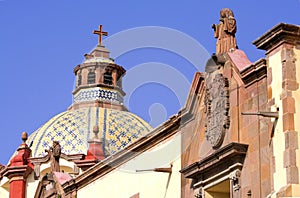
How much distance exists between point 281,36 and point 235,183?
3398mm

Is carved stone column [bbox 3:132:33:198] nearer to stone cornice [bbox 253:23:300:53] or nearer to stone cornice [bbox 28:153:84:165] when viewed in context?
stone cornice [bbox 28:153:84:165]

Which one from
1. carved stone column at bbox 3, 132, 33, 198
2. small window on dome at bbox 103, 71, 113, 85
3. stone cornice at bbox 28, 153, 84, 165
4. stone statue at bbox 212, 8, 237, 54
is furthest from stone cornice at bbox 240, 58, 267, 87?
small window on dome at bbox 103, 71, 113, 85

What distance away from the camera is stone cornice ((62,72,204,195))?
22.8m

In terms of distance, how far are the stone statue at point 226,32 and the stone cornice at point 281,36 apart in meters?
Result: 2.12

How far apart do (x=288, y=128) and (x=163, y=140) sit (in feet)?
22.3

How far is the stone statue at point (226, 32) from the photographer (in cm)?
2134

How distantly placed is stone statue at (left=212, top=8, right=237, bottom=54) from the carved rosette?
64 cm

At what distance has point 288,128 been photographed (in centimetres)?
1836

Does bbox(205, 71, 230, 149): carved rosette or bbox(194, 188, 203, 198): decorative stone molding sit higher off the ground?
bbox(205, 71, 230, 149): carved rosette

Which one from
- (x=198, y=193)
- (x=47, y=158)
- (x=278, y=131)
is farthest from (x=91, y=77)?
(x=278, y=131)

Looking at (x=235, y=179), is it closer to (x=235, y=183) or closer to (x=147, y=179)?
(x=235, y=183)

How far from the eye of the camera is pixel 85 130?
44.3 meters

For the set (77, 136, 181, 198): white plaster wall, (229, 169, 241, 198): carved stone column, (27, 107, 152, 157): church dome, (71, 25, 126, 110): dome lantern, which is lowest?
(229, 169, 241, 198): carved stone column

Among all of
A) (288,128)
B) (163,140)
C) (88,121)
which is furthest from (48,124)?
(288,128)
